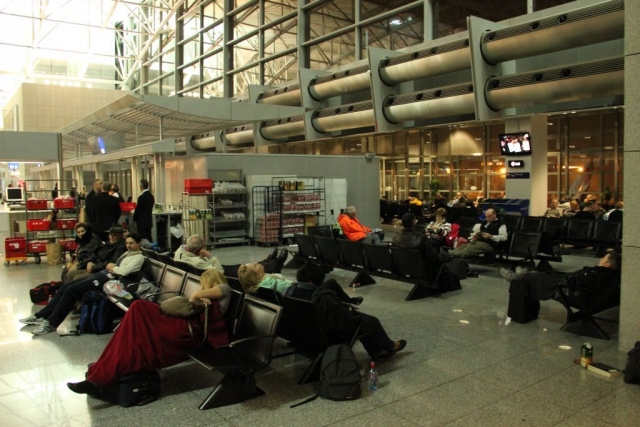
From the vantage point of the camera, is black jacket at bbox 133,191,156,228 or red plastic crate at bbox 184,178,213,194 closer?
black jacket at bbox 133,191,156,228

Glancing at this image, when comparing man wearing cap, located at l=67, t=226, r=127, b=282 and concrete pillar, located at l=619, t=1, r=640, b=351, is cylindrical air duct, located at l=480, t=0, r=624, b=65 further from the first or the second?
man wearing cap, located at l=67, t=226, r=127, b=282

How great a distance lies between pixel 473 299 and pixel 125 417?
530 centimetres

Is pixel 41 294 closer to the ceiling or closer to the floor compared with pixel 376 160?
closer to the floor

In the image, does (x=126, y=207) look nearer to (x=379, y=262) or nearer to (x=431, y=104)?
(x=379, y=262)

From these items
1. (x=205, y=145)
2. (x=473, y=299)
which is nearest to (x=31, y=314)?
(x=473, y=299)

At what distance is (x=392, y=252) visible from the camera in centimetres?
812

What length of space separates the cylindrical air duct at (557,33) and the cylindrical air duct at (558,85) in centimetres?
61

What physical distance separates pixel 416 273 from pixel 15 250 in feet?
30.7

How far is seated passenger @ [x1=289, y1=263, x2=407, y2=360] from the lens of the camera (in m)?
4.69

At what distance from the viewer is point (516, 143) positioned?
16.3 meters

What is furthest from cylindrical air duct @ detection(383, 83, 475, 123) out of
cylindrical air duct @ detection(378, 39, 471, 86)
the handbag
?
the handbag

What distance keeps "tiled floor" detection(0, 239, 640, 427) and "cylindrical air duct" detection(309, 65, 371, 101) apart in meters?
13.2

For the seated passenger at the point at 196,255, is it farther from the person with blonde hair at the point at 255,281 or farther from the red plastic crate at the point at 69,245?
the red plastic crate at the point at 69,245

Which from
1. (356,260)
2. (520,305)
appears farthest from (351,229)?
(520,305)
